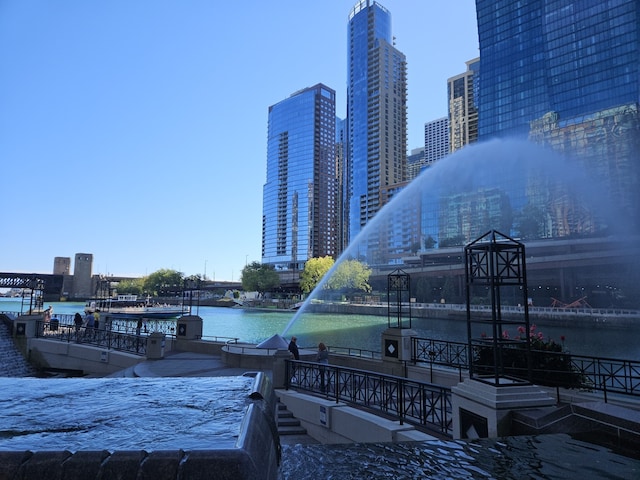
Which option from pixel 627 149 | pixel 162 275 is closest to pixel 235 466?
pixel 627 149

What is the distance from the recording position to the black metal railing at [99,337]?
2239cm

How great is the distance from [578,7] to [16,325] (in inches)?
5722

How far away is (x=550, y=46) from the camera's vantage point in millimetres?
117500

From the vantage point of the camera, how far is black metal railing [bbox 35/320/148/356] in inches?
882

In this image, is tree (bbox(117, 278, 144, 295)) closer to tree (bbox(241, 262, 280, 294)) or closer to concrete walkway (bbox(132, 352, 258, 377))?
tree (bbox(241, 262, 280, 294))

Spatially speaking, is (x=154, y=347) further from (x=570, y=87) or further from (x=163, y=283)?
(x=163, y=283)

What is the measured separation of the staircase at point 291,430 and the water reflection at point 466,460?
5336mm

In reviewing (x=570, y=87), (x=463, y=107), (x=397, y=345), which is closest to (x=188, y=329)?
(x=397, y=345)

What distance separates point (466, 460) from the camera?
4.63 metres

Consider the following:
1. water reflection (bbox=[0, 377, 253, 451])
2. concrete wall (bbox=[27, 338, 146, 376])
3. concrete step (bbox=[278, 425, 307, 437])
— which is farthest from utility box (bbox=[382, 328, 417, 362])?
concrete wall (bbox=[27, 338, 146, 376])

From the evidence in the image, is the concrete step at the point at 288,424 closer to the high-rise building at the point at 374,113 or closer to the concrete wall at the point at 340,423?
the concrete wall at the point at 340,423

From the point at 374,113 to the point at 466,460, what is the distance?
183 metres

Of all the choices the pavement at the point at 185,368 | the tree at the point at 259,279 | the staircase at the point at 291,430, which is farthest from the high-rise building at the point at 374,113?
the staircase at the point at 291,430

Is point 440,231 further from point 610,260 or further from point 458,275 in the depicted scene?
point 610,260
